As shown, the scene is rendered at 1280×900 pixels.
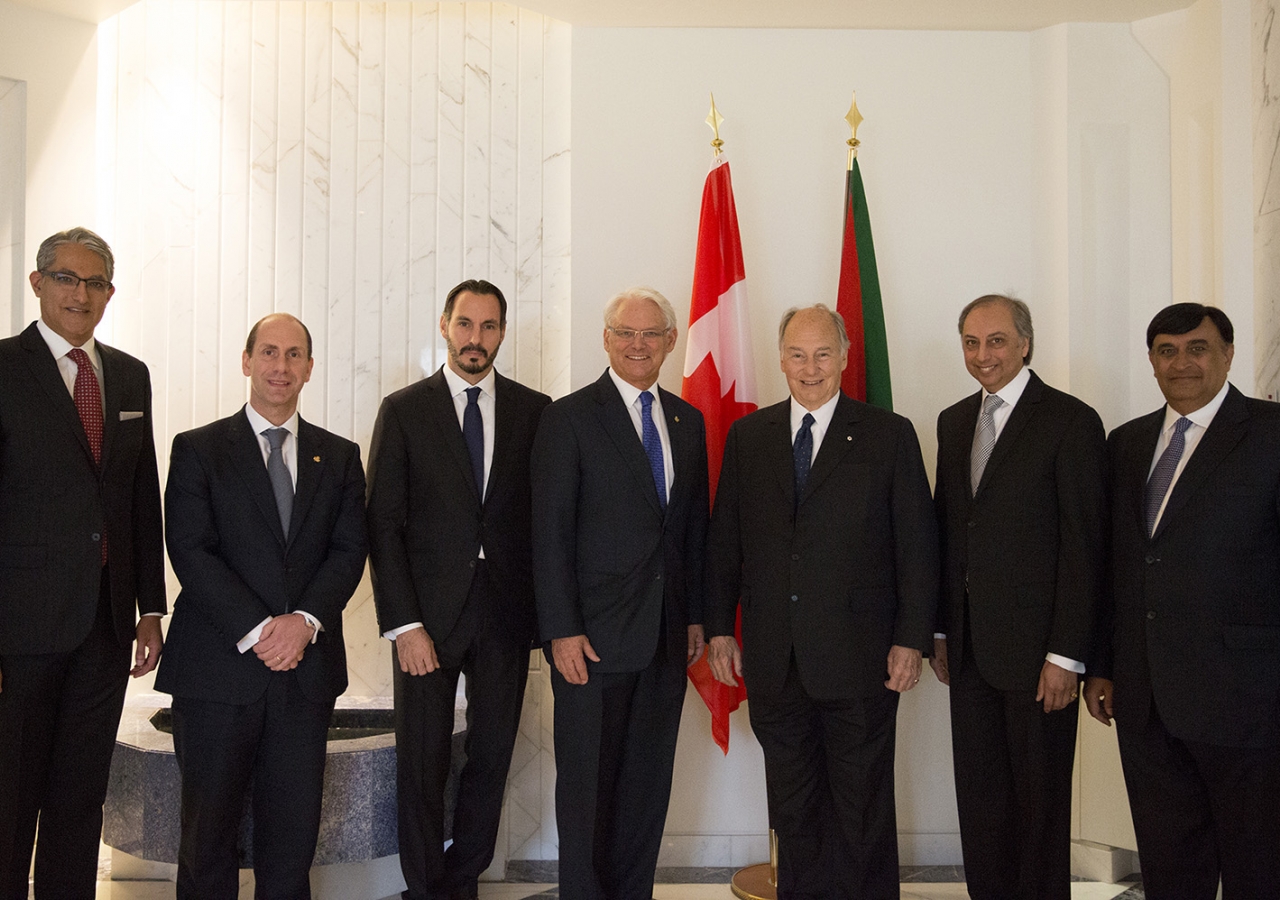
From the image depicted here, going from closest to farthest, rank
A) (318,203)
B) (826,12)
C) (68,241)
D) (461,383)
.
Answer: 1. (68,241)
2. (461,383)
3. (826,12)
4. (318,203)

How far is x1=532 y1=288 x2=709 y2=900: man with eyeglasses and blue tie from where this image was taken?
3.00 metres

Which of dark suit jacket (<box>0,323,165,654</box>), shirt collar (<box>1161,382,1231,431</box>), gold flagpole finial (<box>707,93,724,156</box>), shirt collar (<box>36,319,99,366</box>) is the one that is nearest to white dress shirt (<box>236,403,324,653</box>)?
dark suit jacket (<box>0,323,165,654</box>)

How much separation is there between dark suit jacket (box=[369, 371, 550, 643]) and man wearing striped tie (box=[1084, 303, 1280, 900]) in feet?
5.67

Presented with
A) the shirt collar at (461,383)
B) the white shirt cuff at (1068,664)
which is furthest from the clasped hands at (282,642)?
the white shirt cuff at (1068,664)

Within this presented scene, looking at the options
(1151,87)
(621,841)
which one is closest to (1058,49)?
(1151,87)

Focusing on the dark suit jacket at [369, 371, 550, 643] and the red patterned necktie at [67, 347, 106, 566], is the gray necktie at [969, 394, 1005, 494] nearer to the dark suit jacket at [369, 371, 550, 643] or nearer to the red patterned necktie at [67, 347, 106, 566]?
the dark suit jacket at [369, 371, 550, 643]

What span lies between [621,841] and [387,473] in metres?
1.31

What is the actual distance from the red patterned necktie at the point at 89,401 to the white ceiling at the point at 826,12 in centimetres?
175

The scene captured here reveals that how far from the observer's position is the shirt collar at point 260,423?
9.72ft

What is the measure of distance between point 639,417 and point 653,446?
108mm

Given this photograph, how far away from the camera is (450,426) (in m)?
3.19

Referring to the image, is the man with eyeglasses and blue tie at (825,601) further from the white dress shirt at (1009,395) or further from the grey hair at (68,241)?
the grey hair at (68,241)

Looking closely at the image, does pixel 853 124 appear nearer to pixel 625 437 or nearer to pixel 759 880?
pixel 625 437

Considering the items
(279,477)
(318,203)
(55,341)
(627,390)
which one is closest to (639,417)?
(627,390)
